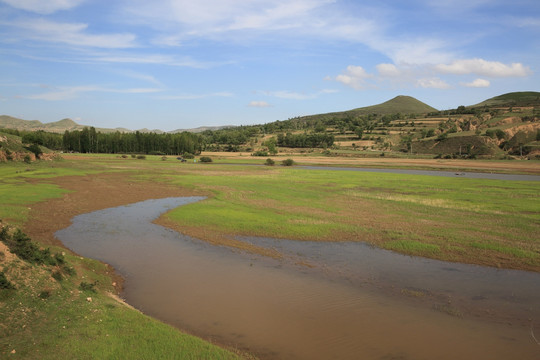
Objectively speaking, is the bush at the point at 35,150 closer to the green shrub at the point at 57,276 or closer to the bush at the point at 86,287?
the green shrub at the point at 57,276

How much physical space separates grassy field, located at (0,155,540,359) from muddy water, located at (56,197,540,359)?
4.56 feet

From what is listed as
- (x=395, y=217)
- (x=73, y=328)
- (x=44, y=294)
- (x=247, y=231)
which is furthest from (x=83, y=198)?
(x=395, y=217)

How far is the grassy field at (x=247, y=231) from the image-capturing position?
8.81m

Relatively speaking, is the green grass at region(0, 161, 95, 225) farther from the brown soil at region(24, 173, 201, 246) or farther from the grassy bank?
the grassy bank

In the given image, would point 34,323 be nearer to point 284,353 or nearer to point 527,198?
point 284,353

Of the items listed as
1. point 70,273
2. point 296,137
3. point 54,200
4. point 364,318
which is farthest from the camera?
point 296,137

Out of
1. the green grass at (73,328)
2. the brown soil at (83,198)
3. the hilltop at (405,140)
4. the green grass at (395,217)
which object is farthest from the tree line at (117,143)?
the green grass at (73,328)

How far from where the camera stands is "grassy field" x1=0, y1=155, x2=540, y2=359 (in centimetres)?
881

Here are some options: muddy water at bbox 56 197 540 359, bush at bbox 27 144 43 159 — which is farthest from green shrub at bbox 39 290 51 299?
bush at bbox 27 144 43 159

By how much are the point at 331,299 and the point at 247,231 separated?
A: 33.1 ft

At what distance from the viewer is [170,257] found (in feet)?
57.3

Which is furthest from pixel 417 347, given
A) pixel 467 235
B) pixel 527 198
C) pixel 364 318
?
pixel 527 198

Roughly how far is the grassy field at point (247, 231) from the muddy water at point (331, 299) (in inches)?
54.8

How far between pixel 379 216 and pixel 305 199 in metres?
9.09
